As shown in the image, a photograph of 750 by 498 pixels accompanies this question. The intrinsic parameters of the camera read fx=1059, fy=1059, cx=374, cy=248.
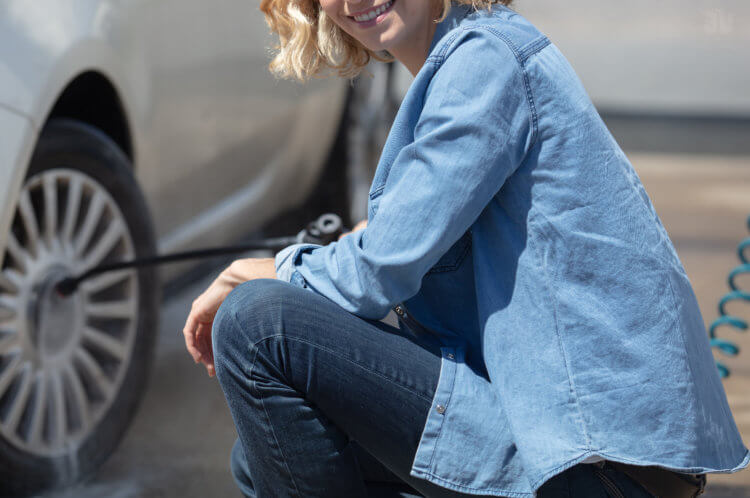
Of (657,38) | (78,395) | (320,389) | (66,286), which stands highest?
(66,286)

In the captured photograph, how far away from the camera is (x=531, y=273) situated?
1.45 meters

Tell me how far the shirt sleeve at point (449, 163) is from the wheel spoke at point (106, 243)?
1.10 meters

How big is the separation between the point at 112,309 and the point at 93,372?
0.16 metres

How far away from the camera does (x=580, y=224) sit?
1.44m

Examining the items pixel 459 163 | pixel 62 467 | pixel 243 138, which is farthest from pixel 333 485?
pixel 243 138

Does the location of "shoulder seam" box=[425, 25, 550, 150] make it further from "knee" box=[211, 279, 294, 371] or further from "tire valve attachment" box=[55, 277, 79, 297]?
"tire valve attachment" box=[55, 277, 79, 297]

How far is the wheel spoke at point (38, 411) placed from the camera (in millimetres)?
2197

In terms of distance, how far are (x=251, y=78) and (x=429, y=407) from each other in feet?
6.09

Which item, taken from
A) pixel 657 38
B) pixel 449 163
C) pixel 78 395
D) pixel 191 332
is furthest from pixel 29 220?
pixel 657 38

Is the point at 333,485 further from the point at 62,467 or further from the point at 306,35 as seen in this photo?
the point at 62,467

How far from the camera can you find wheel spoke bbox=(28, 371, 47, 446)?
2.20 meters

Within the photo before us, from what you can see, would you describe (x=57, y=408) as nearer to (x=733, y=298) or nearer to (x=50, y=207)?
(x=50, y=207)

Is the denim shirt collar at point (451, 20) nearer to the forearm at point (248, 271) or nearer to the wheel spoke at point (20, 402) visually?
the forearm at point (248, 271)

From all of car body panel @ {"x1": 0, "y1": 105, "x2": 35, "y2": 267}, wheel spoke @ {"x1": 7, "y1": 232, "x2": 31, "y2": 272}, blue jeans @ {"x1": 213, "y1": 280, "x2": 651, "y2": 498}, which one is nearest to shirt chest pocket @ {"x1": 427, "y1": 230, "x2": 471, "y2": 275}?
blue jeans @ {"x1": 213, "y1": 280, "x2": 651, "y2": 498}
